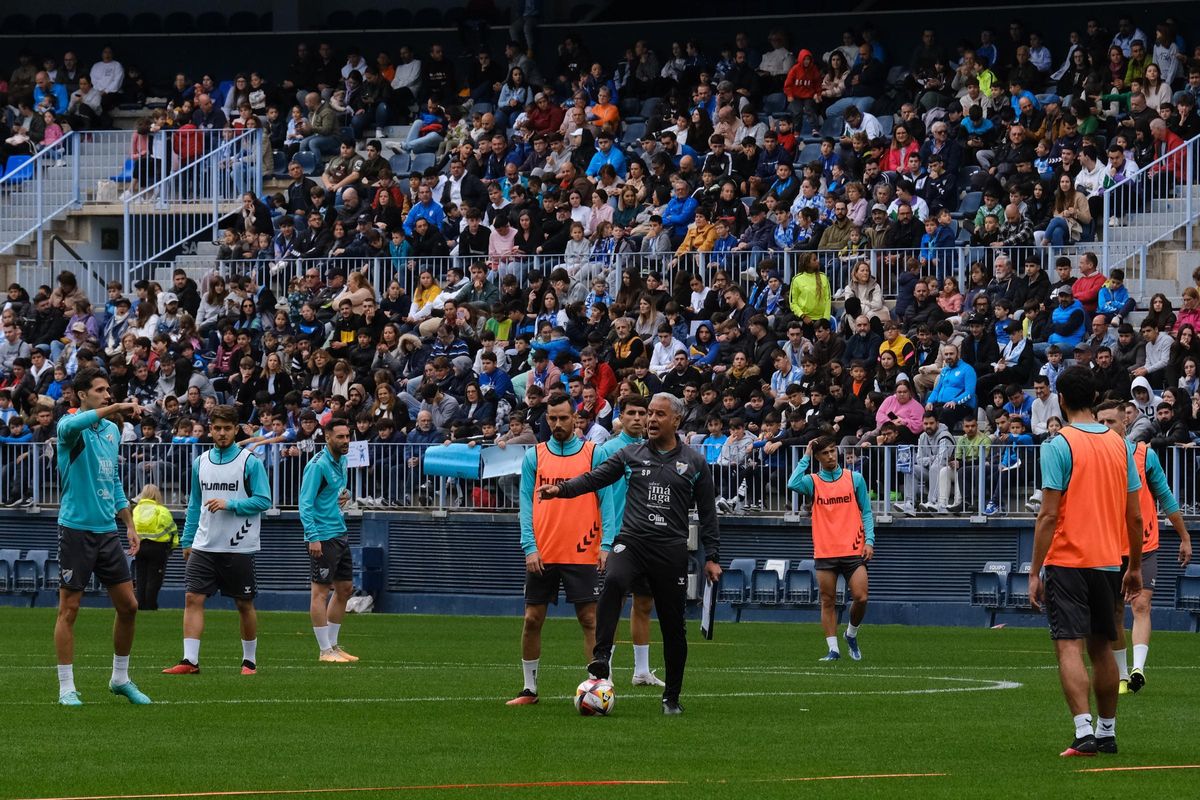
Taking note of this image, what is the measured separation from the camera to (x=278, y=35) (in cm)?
4375

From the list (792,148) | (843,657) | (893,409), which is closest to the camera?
(843,657)

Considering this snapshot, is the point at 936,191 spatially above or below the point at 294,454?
above

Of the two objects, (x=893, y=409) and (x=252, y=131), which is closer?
(x=893, y=409)

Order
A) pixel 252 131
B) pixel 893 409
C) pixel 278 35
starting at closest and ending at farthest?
pixel 893 409
pixel 252 131
pixel 278 35

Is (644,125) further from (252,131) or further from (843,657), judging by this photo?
(843,657)

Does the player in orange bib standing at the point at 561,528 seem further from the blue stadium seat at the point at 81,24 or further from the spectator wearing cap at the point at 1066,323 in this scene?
the blue stadium seat at the point at 81,24

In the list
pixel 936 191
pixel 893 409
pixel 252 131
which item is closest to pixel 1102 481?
pixel 893 409

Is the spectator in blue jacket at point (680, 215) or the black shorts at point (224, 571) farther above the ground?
the spectator in blue jacket at point (680, 215)

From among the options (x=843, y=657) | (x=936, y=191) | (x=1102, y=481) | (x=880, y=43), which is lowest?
(x=843, y=657)

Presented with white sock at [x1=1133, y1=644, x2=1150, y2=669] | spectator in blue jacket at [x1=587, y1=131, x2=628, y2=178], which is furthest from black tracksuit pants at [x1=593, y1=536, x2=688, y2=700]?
spectator in blue jacket at [x1=587, y1=131, x2=628, y2=178]

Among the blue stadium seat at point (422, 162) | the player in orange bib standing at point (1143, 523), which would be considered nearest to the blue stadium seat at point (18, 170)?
the blue stadium seat at point (422, 162)

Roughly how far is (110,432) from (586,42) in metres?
27.3

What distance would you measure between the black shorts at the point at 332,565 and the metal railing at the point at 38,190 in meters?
21.1

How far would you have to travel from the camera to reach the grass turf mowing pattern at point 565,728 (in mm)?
10359
